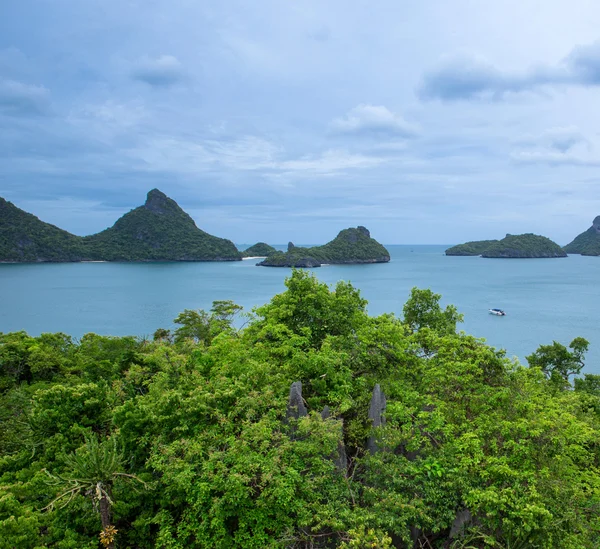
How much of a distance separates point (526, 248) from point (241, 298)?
160 metres

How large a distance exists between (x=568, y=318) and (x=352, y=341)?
5734 cm

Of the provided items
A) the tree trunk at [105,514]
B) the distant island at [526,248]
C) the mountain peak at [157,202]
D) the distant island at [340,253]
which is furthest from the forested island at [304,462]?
the distant island at [526,248]

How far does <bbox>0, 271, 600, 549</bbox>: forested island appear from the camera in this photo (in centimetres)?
895

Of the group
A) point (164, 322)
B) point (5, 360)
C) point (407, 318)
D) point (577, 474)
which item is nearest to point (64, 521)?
point (577, 474)

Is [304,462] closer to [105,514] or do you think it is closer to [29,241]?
[105,514]

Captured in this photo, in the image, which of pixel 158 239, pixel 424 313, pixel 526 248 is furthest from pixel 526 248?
pixel 424 313

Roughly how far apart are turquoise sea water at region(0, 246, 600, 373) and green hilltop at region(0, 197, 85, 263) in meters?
19.0

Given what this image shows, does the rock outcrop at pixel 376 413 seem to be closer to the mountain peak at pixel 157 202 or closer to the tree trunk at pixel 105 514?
the tree trunk at pixel 105 514

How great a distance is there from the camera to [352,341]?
52.7ft

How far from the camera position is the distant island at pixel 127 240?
131250 millimetres

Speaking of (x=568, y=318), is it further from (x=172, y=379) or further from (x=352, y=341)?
(x=172, y=379)

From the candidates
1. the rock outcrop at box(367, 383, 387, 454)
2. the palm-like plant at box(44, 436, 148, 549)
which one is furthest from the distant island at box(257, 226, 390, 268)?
the palm-like plant at box(44, 436, 148, 549)

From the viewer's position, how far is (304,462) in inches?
392

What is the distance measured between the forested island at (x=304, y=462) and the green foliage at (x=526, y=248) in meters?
189
